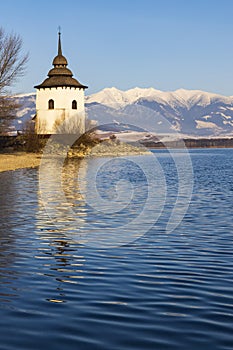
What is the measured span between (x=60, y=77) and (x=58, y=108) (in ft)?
17.8

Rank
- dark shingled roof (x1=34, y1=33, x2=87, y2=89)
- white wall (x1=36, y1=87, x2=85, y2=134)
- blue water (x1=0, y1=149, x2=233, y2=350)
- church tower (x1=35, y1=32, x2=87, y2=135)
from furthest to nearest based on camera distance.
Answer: dark shingled roof (x1=34, y1=33, x2=87, y2=89), church tower (x1=35, y1=32, x2=87, y2=135), white wall (x1=36, y1=87, x2=85, y2=134), blue water (x1=0, y1=149, x2=233, y2=350)

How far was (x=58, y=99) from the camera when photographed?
92.4 m

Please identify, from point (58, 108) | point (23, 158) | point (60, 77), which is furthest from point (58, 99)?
point (23, 158)

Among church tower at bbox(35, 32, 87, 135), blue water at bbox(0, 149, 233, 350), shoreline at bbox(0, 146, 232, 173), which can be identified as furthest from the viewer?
church tower at bbox(35, 32, 87, 135)

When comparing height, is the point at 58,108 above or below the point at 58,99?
below

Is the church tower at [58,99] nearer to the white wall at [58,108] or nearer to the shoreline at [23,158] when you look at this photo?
the white wall at [58,108]

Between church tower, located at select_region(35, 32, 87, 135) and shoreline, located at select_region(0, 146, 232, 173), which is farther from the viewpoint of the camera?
church tower, located at select_region(35, 32, 87, 135)

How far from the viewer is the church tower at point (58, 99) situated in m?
91.4

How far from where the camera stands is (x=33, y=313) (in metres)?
8.46

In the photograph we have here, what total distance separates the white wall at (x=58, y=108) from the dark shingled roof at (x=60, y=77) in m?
0.69

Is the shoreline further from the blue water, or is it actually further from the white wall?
the blue water

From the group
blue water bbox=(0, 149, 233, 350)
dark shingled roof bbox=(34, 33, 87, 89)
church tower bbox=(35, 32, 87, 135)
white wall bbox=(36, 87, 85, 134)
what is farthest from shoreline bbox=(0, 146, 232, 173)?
blue water bbox=(0, 149, 233, 350)

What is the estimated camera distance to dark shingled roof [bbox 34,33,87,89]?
92.4 meters

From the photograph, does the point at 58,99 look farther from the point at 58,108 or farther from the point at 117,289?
the point at 117,289
